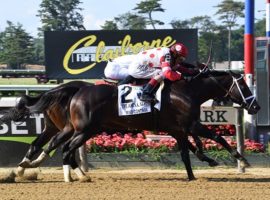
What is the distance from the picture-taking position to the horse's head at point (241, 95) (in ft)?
35.7

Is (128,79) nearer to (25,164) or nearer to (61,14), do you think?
(25,164)

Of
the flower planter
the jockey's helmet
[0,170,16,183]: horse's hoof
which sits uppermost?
the jockey's helmet

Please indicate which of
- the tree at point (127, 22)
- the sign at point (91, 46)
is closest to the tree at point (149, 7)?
the tree at point (127, 22)

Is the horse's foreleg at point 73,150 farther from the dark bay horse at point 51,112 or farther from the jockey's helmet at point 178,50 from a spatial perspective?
the jockey's helmet at point 178,50

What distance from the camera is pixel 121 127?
36.0 ft

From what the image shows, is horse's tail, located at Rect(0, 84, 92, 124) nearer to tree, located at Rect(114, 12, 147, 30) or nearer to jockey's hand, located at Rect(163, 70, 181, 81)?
jockey's hand, located at Rect(163, 70, 181, 81)

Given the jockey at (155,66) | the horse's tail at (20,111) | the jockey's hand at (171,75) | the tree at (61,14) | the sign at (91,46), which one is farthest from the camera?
the tree at (61,14)

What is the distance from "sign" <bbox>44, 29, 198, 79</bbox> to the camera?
63.3 ft

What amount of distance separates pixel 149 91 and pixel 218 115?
10.2ft

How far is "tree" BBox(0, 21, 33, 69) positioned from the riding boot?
71.2 metres

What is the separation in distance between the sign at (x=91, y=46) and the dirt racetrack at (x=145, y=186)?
7.66m

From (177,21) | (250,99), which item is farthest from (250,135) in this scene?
(177,21)

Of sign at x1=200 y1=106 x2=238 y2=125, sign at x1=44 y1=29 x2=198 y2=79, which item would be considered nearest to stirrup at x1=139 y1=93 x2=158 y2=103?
sign at x1=200 y1=106 x2=238 y2=125

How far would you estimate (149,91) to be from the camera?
10453 mm
